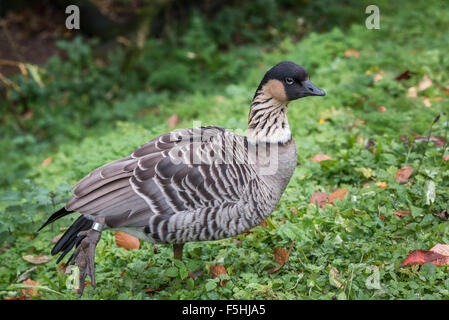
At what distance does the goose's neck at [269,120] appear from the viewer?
Answer: 404cm

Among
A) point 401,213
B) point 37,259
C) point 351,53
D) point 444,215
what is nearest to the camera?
point 444,215

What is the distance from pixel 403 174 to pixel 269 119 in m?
1.64

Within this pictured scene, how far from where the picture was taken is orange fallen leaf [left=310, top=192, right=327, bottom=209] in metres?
4.73

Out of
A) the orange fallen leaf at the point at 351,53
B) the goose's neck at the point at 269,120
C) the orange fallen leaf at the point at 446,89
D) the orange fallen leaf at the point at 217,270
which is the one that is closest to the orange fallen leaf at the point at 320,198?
the goose's neck at the point at 269,120

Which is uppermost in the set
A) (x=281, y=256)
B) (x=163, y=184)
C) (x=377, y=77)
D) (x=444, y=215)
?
(x=377, y=77)

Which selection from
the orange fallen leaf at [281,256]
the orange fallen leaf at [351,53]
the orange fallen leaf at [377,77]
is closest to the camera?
the orange fallen leaf at [281,256]

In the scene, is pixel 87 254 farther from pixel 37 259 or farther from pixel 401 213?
pixel 401 213

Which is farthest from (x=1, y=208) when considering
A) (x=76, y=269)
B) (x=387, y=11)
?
(x=387, y=11)

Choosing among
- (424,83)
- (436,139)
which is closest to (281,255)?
(436,139)

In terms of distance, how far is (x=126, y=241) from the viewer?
15.5 ft

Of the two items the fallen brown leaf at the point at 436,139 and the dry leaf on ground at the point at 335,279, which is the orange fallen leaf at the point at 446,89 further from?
the dry leaf on ground at the point at 335,279
